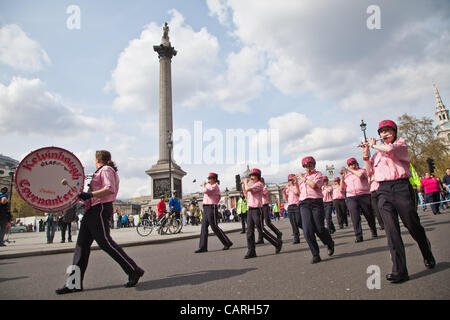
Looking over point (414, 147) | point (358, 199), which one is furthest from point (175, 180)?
point (414, 147)

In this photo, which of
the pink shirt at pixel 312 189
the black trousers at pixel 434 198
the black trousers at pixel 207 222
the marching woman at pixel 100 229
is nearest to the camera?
the marching woman at pixel 100 229

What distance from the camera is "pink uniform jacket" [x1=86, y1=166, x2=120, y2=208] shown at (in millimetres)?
3801

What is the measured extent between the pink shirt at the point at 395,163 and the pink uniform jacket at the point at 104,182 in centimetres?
339

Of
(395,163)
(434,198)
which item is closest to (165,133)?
(434,198)

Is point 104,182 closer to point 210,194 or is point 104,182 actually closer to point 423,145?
point 210,194

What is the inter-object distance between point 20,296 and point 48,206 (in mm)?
1235

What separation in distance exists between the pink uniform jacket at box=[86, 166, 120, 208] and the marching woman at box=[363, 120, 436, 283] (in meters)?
3.32

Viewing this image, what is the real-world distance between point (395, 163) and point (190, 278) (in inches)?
122

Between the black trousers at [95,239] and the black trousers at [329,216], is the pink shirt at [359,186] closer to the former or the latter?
the black trousers at [329,216]

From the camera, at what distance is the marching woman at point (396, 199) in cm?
337

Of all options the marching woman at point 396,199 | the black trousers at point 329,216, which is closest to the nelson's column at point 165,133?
the black trousers at point 329,216

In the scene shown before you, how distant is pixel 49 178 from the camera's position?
4508mm

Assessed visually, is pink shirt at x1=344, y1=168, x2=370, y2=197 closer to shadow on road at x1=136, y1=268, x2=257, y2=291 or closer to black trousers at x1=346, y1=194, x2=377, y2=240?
black trousers at x1=346, y1=194, x2=377, y2=240
